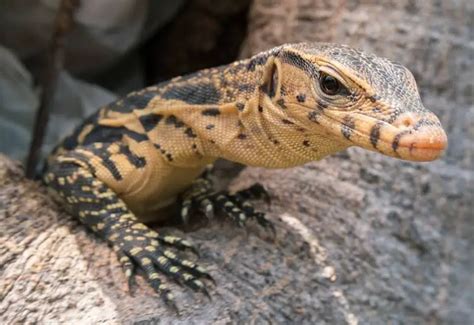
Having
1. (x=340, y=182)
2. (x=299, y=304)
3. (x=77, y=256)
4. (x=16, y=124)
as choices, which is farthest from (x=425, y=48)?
(x=16, y=124)

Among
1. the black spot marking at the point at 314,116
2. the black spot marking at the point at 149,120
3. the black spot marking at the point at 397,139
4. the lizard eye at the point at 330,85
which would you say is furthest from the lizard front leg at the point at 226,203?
the black spot marking at the point at 397,139

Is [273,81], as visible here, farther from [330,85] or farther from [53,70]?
[53,70]

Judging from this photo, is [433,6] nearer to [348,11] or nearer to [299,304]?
[348,11]

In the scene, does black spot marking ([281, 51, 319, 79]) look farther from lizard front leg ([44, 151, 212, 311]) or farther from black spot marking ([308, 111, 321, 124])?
lizard front leg ([44, 151, 212, 311])

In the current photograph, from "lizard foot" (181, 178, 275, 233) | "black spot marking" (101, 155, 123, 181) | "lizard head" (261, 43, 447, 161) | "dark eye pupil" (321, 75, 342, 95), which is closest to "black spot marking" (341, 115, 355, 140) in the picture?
"lizard head" (261, 43, 447, 161)

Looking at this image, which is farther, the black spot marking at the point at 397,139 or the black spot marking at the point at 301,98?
the black spot marking at the point at 301,98

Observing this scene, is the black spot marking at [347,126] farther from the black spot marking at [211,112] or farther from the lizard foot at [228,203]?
the lizard foot at [228,203]
